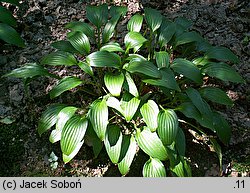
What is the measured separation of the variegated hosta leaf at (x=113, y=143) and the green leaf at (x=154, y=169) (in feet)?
0.72

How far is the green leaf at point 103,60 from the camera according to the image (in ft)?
8.48

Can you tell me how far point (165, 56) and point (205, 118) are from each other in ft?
1.83

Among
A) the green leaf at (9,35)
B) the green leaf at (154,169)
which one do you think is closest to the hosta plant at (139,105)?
the green leaf at (154,169)

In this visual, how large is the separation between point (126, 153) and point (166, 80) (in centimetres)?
59

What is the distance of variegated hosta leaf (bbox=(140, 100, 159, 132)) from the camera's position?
2.50 meters

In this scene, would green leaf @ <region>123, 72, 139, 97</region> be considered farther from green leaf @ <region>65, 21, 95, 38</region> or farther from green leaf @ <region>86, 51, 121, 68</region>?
green leaf @ <region>65, 21, 95, 38</region>

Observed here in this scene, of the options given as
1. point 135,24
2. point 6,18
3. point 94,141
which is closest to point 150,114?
point 94,141

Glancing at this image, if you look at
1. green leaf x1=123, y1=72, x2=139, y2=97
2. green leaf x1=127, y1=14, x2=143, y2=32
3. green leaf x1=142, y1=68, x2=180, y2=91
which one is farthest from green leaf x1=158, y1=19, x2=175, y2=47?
green leaf x1=123, y1=72, x2=139, y2=97

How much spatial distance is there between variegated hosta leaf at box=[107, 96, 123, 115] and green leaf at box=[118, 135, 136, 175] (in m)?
0.21

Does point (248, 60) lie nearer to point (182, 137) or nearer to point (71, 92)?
point (182, 137)

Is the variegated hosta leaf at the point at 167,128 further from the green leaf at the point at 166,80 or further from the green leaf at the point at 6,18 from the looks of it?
the green leaf at the point at 6,18

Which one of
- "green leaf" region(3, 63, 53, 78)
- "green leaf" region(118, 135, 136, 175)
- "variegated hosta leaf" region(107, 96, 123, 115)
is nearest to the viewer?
"green leaf" region(118, 135, 136, 175)

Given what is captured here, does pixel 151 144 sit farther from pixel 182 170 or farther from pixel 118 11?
pixel 118 11

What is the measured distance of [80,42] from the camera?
289 centimetres
